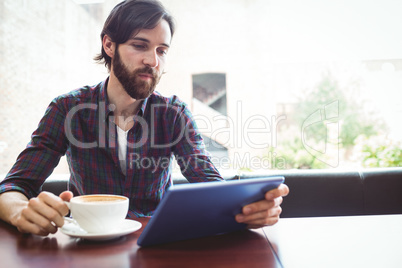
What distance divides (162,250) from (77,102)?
77 centimetres

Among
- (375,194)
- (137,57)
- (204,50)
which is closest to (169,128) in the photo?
(137,57)

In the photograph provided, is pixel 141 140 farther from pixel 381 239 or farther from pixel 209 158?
pixel 381 239

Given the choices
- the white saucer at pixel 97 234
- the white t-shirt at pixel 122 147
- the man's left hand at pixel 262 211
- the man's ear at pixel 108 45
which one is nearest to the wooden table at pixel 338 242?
the man's left hand at pixel 262 211

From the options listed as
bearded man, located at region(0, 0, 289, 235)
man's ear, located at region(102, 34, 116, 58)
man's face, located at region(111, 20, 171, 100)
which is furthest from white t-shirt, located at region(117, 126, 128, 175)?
man's ear, located at region(102, 34, 116, 58)

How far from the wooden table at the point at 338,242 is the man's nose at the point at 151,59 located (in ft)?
2.27

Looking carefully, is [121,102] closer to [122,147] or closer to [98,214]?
[122,147]

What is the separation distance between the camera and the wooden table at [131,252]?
1.47 feet

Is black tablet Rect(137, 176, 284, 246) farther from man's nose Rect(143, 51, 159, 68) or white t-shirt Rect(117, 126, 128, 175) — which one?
man's nose Rect(143, 51, 159, 68)

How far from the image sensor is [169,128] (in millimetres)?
1158

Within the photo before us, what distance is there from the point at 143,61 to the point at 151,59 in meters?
0.03

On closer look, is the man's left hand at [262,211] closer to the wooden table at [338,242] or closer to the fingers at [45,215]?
the wooden table at [338,242]

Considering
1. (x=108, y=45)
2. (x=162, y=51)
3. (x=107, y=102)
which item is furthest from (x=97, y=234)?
(x=108, y=45)

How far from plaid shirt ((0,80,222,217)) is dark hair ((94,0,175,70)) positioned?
22 cm

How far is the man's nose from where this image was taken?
3.66ft
